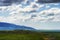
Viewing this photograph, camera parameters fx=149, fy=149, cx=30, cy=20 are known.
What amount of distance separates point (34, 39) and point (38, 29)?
10.0 inches

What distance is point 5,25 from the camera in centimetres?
357

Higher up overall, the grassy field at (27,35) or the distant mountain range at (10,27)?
the distant mountain range at (10,27)

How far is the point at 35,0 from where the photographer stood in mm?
3635

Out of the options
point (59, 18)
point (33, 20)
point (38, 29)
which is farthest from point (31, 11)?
point (59, 18)

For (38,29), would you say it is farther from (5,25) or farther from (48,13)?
(5,25)

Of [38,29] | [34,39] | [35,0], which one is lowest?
[34,39]

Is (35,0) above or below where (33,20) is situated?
above

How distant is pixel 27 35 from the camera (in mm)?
3590

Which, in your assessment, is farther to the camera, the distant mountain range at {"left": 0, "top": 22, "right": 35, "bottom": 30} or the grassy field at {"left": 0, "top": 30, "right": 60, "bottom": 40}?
the distant mountain range at {"left": 0, "top": 22, "right": 35, "bottom": 30}

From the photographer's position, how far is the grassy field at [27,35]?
135 inches

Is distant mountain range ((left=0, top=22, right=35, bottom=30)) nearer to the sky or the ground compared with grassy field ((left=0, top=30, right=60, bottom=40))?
nearer to the sky

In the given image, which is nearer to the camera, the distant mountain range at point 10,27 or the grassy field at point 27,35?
the grassy field at point 27,35

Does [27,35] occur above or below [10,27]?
below

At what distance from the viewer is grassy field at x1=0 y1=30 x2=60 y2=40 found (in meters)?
3.43
